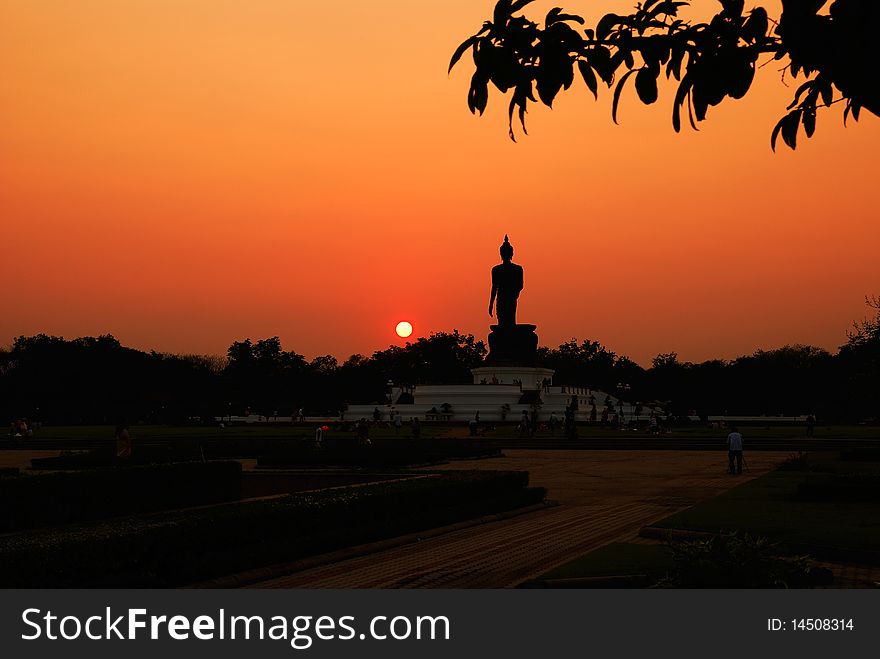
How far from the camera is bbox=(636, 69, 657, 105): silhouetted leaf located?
713 centimetres

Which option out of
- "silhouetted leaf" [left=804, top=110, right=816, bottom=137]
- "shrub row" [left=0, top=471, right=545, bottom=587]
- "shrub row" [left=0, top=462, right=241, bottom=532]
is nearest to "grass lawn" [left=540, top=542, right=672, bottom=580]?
"shrub row" [left=0, top=471, right=545, bottom=587]

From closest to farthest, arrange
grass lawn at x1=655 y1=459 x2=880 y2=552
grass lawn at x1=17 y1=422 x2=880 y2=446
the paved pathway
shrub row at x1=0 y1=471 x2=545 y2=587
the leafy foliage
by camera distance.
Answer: the leafy foliage
shrub row at x1=0 y1=471 x2=545 y2=587
the paved pathway
grass lawn at x1=655 y1=459 x2=880 y2=552
grass lawn at x1=17 y1=422 x2=880 y2=446

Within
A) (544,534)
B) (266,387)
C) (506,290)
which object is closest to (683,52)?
(544,534)

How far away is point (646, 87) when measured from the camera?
7.14 meters

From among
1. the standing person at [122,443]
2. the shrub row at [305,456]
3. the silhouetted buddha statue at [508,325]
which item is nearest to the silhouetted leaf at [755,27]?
the standing person at [122,443]

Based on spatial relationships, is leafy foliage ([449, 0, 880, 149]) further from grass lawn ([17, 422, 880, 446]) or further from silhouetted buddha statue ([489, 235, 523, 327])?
silhouetted buddha statue ([489, 235, 523, 327])

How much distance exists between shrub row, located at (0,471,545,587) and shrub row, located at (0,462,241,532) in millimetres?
3009

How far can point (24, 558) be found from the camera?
1129 centimetres

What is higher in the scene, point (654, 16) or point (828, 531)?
point (654, 16)
